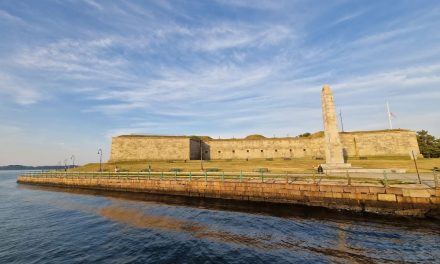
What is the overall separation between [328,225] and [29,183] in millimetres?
54107

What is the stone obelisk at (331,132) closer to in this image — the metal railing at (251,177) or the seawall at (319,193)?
the metal railing at (251,177)

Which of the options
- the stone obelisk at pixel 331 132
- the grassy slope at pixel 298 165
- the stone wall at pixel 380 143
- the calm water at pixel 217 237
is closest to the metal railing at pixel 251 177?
the calm water at pixel 217 237

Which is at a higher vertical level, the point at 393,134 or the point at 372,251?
the point at 393,134

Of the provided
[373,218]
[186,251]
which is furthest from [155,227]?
[373,218]

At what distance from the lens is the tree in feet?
157

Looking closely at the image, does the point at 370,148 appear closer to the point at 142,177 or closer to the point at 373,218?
the point at 373,218

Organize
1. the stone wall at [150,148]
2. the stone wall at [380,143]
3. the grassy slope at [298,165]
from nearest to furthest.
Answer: the grassy slope at [298,165] → the stone wall at [380,143] → the stone wall at [150,148]

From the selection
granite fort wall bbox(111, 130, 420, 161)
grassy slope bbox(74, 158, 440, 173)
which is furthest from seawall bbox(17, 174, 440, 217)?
granite fort wall bbox(111, 130, 420, 161)

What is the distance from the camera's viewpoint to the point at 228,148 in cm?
5612

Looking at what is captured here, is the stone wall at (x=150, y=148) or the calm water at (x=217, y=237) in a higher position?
the stone wall at (x=150, y=148)

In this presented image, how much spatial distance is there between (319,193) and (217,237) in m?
8.51

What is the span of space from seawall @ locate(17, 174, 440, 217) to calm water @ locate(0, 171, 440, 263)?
100 centimetres

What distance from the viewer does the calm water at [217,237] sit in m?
8.74

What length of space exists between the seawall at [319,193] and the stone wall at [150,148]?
25986 millimetres
